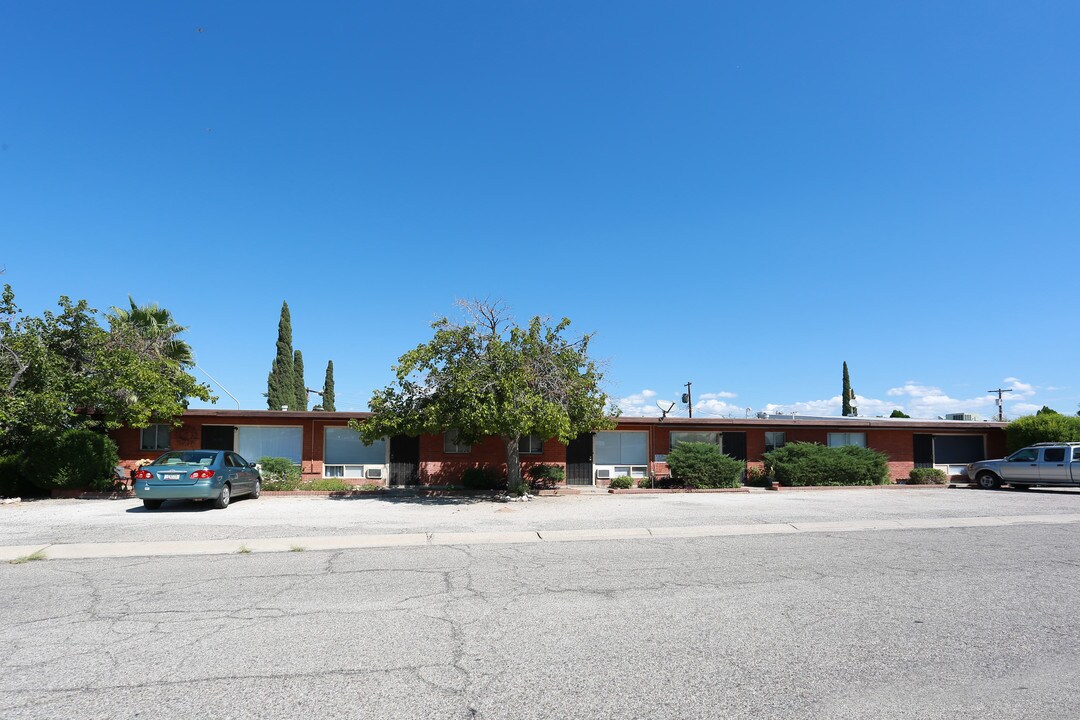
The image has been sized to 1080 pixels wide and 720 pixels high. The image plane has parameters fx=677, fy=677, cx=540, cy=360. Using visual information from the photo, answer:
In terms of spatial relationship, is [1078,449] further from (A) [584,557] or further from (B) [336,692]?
(B) [336,692]

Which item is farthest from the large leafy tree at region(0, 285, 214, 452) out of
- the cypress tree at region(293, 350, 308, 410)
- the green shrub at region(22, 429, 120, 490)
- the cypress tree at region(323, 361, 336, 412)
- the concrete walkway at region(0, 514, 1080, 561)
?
the cypress tree at region(323, 361, 336, 412)

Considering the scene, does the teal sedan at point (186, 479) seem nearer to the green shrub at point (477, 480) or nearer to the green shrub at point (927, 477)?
the green shrub at point (477, 480)

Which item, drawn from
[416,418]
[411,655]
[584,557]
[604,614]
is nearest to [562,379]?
[416,418]

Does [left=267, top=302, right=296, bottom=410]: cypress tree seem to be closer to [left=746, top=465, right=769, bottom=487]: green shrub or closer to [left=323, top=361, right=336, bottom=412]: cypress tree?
[left=323, top=361, right=336, bottom=412]: cypress tree

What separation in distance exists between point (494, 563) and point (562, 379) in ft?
30.4

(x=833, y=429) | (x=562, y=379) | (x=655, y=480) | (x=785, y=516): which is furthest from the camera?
(x=833, y=429)

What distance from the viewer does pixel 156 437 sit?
2258cm

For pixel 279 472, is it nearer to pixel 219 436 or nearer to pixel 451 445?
pixel 219 436

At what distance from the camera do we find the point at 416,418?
18.4 m

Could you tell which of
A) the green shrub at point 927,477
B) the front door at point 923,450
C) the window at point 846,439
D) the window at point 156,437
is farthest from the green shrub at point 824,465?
the window at point 156,437

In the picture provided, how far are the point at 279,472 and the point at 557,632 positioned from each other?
17.7 metres

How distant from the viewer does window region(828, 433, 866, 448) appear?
→ 26.7 meters

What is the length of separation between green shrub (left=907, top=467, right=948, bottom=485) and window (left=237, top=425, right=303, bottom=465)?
2213 centimetres

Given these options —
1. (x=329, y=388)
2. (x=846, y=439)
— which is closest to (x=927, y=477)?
(x=846, y=439)
